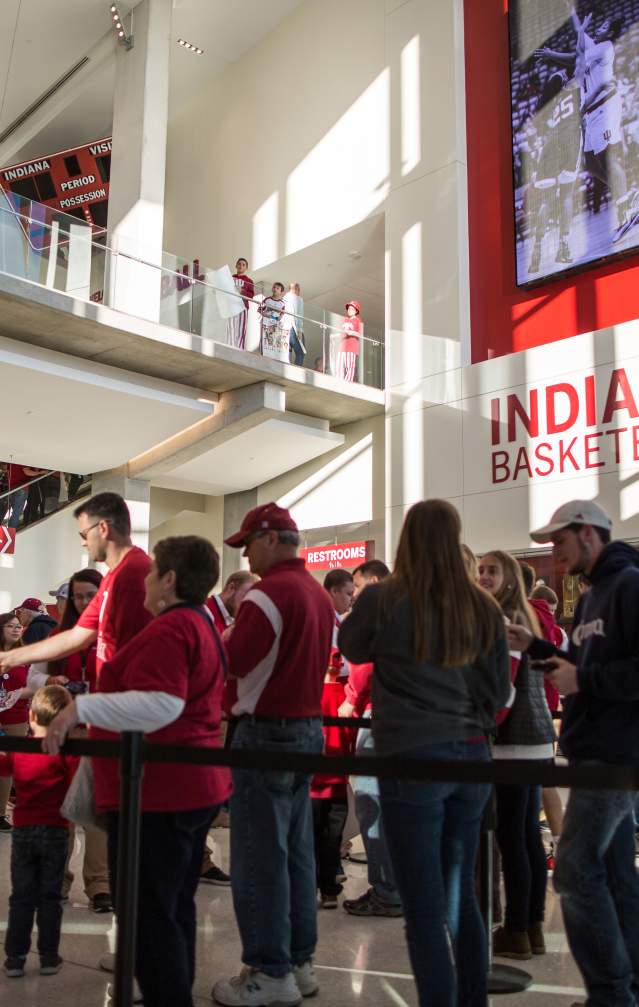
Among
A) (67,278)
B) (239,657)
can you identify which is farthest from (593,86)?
(239,657)

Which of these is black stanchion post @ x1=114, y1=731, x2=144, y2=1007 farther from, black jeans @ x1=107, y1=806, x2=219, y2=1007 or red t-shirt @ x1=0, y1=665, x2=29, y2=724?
red t-shirt @ x1=0, y1=665, x2=29, y2=724

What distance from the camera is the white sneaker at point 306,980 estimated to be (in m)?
3.38

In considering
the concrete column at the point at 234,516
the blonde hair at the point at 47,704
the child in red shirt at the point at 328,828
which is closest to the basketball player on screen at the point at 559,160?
the concrete column at the point at 234,516

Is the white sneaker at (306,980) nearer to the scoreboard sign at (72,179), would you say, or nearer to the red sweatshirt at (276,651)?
the red sweatshirt at (276,651)

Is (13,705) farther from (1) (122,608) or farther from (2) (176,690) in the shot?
(2) (176,690)

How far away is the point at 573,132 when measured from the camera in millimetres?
14070

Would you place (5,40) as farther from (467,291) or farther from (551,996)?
(551,996)

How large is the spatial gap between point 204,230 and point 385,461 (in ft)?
25.5

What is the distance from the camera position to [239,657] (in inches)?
128

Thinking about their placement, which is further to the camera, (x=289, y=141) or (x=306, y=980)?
(x=289, y=141)

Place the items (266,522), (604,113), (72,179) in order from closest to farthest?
(266,522)
(604,113)
(72,179)

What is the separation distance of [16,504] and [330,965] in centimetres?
1625

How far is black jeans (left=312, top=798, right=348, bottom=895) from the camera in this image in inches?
186

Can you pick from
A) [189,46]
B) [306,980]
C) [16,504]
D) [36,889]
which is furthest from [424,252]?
[306,980]
